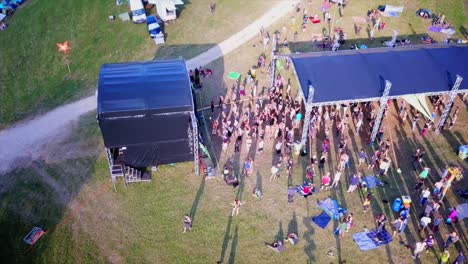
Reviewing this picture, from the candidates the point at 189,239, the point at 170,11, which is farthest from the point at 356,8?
the point at 189,239

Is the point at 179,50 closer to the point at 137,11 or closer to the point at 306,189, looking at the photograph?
the point at 137,11

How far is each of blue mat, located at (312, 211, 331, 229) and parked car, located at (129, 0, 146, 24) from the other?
1174 inches

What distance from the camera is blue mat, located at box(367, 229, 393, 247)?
24.9 meters

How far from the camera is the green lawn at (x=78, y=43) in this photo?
39.5m

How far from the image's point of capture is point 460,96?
3603 centimetres

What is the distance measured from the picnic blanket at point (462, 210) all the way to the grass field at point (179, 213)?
482 millimetres

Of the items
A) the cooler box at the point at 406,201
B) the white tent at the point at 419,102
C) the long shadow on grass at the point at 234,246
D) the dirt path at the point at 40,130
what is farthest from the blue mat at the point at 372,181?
the dirt path at the point at 40,130

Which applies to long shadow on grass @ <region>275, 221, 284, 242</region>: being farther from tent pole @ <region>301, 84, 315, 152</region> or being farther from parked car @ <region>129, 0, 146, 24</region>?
parked car @ <region>129, 0, 146, 24</region>

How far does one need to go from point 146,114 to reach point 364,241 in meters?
14.3

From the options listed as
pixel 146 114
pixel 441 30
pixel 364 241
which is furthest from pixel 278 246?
pixel 441 30

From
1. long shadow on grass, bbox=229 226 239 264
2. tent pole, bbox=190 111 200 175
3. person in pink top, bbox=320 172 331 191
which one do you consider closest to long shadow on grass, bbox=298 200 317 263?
person in pink top, bbox=320 172 331 191

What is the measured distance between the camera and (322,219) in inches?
1033

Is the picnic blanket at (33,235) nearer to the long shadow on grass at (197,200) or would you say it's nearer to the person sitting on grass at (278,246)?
the long shadow on grass at (197,200)

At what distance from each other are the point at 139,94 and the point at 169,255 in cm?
962
